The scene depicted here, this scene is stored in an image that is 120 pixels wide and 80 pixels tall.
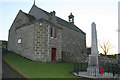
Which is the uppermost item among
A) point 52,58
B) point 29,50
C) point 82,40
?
point 82,40

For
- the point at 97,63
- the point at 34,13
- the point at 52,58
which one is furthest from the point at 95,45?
the point at 34,13

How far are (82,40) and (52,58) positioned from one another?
18.9m

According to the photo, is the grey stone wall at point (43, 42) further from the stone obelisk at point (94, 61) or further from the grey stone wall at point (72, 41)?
the grey stone wall at point (72, 41)

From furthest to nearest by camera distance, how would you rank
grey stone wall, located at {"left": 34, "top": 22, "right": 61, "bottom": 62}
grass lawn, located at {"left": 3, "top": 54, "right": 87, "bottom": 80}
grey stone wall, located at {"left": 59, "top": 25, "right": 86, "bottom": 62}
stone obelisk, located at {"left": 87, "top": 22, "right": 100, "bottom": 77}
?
grey stone wall, located at {"left": 59, "top": 25, "right": 86, "bottom": 62} < grey stone wall, located at {"left": 34, "top": 22, "right": 61, "bottom": 62} < stone obelisk, located at {"left": 87, "top": 22, "right": 100, "bottom": 77} < grass lawn, located at {"left": 3, "top": 54, "right": 87, "bottom": 80}

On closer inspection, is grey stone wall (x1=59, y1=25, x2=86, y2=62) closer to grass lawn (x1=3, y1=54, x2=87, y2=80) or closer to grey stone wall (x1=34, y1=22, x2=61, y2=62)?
grey stone wall (x1=34, y1=22, x2=61, y2=62)

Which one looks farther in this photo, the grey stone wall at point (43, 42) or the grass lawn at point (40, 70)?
the grey stone wall at point (43, 42)

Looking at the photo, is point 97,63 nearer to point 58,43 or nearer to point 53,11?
point 58,43

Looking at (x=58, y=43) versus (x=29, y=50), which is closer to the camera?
(x=29, y=50)

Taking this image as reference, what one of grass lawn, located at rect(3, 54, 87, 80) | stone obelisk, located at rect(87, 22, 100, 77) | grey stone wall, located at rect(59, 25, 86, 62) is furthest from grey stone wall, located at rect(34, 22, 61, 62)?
grey stone wall, located at rect(59, 25, 86, 62)

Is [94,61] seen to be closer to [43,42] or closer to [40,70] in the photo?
[40,70]

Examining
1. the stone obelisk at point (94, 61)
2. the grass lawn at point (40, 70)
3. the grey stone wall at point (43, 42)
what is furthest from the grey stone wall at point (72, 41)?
the stone obelisk at point (94, 61)

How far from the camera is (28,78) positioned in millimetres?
6969

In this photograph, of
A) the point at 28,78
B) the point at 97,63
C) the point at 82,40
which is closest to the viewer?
the point at 28,78

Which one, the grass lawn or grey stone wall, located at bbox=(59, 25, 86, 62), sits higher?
grey stone wall, located at bbox=(59, 25, 86, 62)
